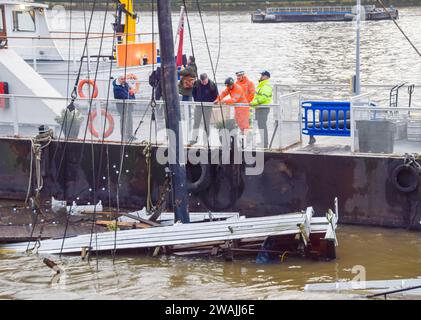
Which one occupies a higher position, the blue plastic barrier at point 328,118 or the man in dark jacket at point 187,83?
the man in dark jacket at point 187,83

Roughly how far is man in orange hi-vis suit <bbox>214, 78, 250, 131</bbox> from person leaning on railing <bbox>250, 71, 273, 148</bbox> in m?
0.17

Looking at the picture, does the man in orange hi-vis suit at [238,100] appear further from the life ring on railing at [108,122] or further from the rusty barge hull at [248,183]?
the life ring on railing at [108,122]

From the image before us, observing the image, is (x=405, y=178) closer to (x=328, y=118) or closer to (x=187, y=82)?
(x=328, y=118)

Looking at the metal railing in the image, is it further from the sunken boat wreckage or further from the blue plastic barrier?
the blue plastic barrier

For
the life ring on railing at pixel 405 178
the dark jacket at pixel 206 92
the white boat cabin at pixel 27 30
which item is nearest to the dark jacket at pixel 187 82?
the dark jacket at pixel 206 92

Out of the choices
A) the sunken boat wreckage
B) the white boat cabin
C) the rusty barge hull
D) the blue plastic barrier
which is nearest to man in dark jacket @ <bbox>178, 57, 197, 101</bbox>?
the sunken boat wreckage

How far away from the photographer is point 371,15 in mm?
87562

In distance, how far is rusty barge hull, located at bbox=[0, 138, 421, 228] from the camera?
17.8 meters

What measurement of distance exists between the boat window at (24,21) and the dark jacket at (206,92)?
8.73 metres

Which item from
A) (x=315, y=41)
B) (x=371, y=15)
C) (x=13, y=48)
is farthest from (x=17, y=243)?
(x=371, y=15)

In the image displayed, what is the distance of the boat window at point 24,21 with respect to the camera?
2620 centimetres

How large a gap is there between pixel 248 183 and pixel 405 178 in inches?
128

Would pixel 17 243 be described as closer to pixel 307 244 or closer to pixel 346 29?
pixel 307 244

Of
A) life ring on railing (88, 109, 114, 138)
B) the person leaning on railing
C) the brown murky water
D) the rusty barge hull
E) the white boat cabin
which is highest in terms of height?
the white boat cabin
